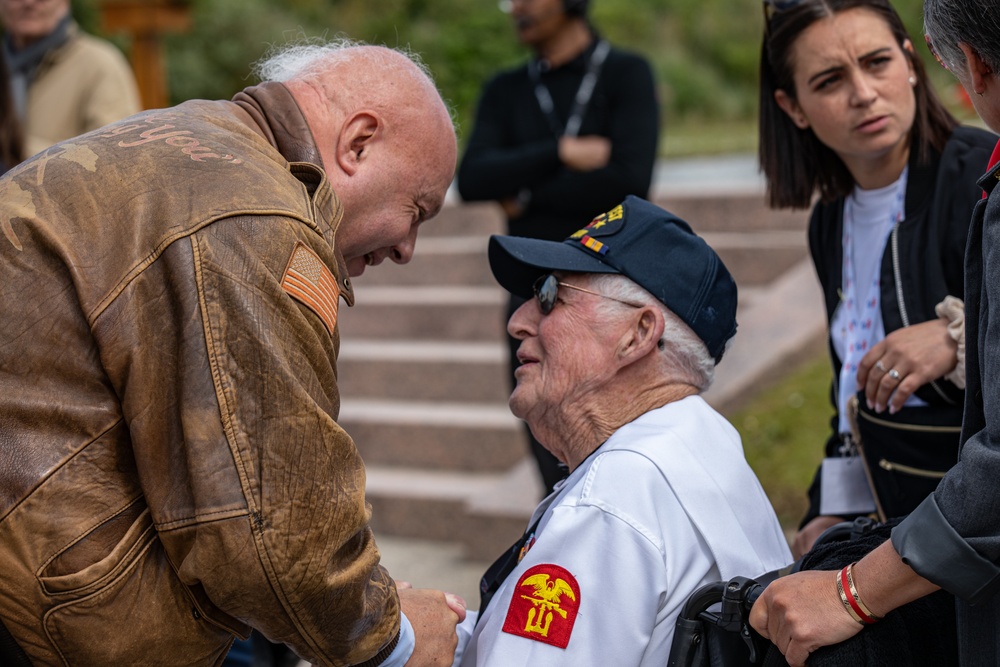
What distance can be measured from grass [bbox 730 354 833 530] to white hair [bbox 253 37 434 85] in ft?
9.93

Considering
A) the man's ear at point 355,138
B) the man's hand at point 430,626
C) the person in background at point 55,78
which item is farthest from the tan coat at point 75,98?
the man's hand at point 430,626

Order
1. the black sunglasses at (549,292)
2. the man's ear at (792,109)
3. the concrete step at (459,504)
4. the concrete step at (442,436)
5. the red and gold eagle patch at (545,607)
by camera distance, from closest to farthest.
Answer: the red and gold eagle patch at (545,607) < the black sunglasses at (549,292) < the man's ear at (792,109) < the concrete step at (459,504) < the concrete step at (442,436)

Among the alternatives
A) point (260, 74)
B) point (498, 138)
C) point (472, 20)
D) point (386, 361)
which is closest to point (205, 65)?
point (472, 20)

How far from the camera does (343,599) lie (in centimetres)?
191

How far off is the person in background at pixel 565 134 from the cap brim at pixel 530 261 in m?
1.81

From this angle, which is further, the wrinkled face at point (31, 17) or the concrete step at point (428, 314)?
the concrete step at point (428, 314)

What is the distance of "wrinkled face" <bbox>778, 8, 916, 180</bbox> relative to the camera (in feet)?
9.90

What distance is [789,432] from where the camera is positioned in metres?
5.23

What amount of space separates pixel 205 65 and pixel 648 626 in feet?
60.2

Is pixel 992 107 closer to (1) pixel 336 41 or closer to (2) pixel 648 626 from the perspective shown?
(2) pixel 648 626

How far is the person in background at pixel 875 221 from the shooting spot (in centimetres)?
282

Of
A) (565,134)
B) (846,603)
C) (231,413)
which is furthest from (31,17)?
(846,603)

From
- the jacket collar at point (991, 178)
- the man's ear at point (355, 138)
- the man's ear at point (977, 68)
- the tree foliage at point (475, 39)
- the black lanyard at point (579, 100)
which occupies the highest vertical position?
the man's ear at point (977, 68)

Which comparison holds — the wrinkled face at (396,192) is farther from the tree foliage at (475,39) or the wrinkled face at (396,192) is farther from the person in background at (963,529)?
the tree foliage at (475,39)
